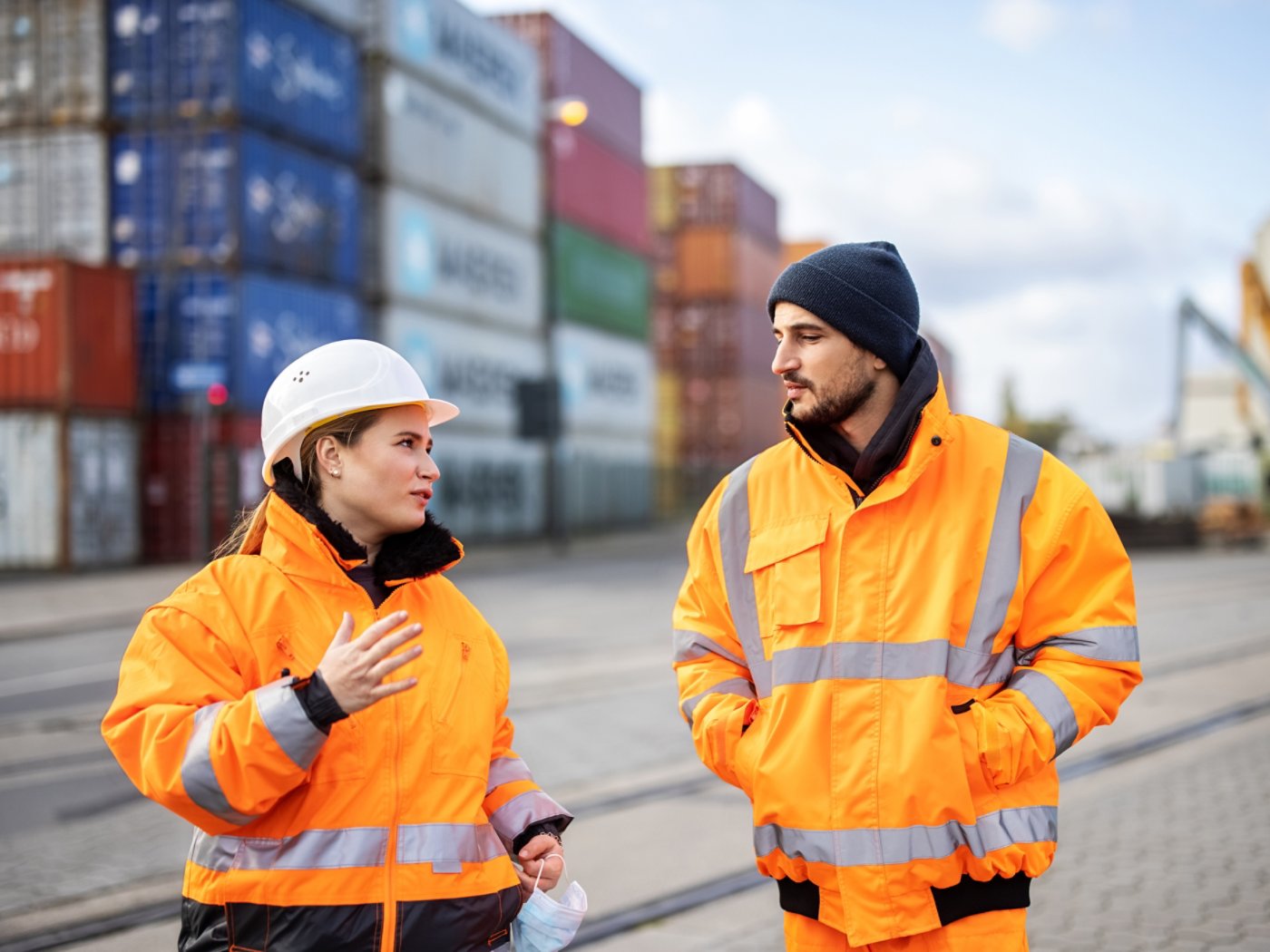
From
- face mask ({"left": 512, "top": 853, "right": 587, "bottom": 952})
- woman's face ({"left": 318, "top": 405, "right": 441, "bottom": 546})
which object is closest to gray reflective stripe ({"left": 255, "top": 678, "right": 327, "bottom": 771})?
woman's face ({"left": 318, "top": 405, "right": 441, "bottom": 546})

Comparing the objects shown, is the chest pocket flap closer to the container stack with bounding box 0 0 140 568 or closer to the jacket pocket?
the jacket pocket

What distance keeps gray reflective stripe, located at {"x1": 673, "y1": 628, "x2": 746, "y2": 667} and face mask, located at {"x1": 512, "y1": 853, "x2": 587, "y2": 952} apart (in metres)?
0.48

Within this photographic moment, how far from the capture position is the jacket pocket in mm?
2363

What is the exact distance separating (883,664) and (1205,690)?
8553mm

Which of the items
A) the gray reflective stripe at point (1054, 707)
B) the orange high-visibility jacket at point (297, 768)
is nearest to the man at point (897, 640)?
the gray reflective stripe at point (1054, 707)

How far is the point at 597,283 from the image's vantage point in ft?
127

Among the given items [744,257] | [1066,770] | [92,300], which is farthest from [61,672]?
[744,257]

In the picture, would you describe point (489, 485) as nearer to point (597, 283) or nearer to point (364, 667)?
point (597, 283)

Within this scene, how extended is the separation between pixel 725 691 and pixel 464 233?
1202 inches

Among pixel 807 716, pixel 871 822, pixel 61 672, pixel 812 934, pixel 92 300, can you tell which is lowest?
pixel 61 672

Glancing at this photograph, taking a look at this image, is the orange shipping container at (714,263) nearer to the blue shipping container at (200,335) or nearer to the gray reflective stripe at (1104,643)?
the blue shipping container at (200,335)

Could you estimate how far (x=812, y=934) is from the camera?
252 cm

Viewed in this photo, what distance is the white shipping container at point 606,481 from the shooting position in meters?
36.6

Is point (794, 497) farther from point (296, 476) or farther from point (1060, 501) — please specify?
point (296, 476)
